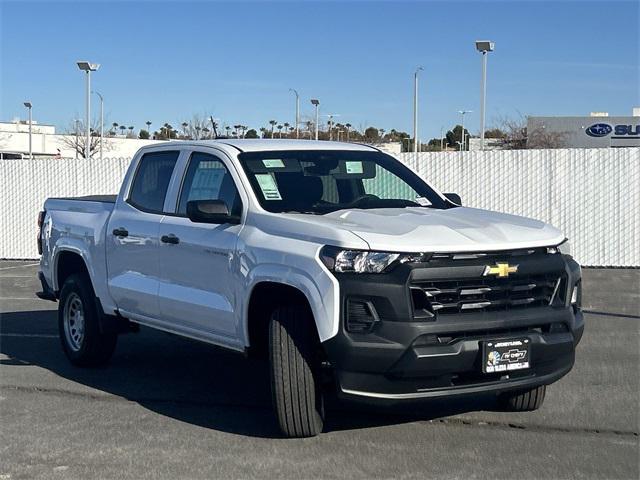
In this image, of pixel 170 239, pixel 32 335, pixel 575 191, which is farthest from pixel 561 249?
pixel 575 191

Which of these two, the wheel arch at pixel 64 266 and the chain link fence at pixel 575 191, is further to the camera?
the chain link fence at pixel 575 191

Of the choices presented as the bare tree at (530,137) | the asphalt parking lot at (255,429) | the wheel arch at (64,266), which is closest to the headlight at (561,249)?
the asphalt parking lot at (255,429)

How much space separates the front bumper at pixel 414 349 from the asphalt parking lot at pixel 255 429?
0.46 metres

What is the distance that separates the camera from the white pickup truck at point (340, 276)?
5.14 meters

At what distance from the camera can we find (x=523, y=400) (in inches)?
249

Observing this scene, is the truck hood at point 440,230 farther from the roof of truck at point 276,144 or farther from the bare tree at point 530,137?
the bare tree at point 530,137

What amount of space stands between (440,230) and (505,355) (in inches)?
33.4

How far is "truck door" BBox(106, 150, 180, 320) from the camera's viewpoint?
7070 mm

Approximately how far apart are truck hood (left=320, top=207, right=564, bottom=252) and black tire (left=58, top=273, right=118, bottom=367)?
3.04m

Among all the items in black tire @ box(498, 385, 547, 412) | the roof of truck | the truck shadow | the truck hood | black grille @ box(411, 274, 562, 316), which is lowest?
the truck shadow

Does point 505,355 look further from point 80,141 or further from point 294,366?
point 80,141

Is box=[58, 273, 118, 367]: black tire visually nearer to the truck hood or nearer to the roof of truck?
the roof of truck

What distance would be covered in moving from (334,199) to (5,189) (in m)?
15.0

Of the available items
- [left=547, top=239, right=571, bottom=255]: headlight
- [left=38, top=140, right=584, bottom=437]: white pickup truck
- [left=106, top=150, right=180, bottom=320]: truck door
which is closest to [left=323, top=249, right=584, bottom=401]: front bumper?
[left=38, top=140, right=584, bottom=437]: white pickup truck
